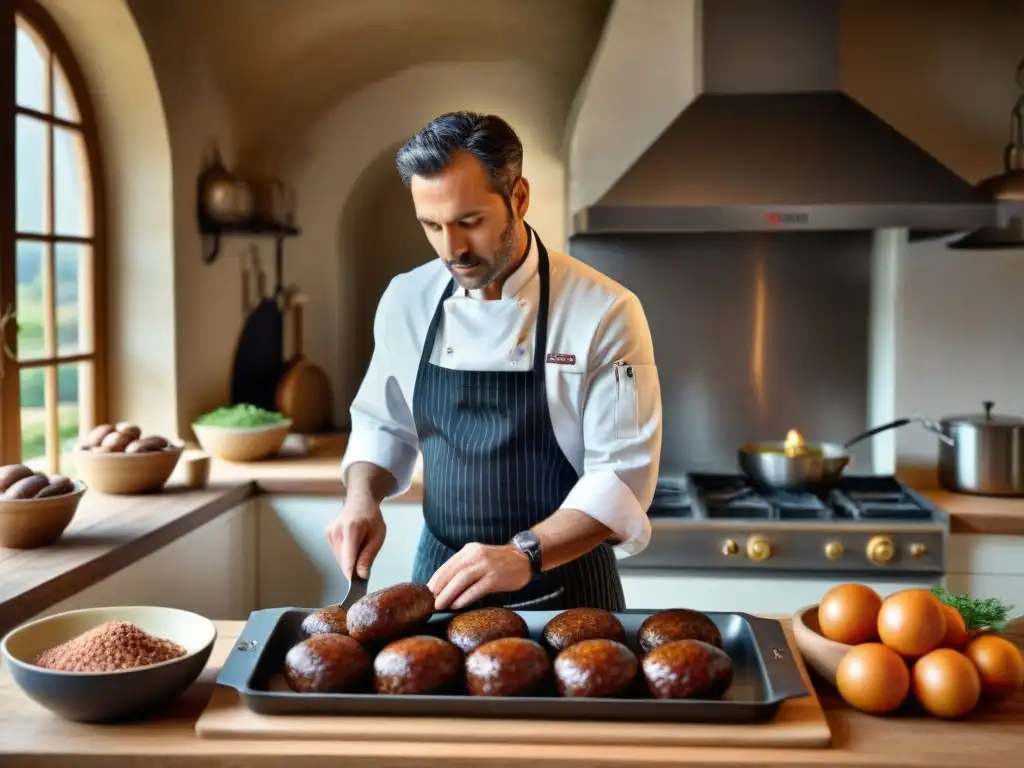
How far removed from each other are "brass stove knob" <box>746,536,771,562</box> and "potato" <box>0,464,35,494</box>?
5.16 ft

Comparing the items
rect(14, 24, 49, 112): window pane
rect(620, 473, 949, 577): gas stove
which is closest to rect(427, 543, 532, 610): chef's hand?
rect(620, 473, 949, 577): gas stove

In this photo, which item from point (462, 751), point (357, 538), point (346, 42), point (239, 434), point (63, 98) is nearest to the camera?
point (462, 751)

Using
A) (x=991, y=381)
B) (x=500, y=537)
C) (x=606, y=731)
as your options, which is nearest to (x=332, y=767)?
(x=606, y=731)

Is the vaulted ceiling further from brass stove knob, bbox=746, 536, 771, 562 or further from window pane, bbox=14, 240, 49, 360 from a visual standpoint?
brass stove knob, bbox=746, 536, 771, 562

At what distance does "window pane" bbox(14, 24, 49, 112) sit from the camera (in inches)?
97.2

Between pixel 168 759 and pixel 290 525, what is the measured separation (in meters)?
1.63

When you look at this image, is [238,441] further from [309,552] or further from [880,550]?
[880,550]

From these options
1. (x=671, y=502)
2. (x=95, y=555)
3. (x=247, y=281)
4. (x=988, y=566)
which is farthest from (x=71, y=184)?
(x=988, y=566)

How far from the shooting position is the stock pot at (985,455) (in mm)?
2586

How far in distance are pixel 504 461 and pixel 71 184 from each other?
1.65m

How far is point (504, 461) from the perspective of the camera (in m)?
1.73

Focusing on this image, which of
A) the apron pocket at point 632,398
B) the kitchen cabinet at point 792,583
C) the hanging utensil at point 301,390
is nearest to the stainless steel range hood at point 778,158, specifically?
the kitchen cabinet at point 792,583

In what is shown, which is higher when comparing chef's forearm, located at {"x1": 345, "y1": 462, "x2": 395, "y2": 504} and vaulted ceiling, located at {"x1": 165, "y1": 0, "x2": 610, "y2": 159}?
vaulted ceiling, located at {"x1": 165, "y1": 0, "x2": 610, "y2": 159}

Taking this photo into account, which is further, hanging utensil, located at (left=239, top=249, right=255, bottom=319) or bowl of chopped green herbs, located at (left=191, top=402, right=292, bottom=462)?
hanging utensil, located at (left=239, top=249, right=255, bottom=319)
